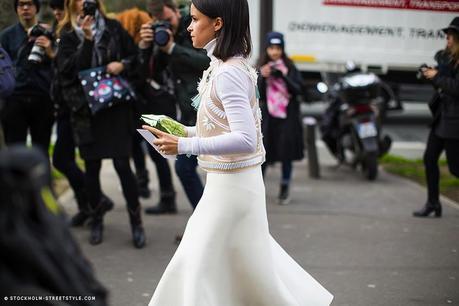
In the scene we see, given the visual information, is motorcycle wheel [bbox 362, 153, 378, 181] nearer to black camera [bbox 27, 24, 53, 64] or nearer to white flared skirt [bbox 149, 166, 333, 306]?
black camera [bbox 27, 24, 53, 64]

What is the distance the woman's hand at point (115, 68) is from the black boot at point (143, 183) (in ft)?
7.41

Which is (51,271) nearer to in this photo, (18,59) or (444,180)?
(18,59)

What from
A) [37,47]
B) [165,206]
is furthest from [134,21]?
[165,206]

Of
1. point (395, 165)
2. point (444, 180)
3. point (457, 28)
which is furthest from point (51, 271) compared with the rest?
point (395, 165)

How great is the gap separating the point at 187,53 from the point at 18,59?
4.47 feet

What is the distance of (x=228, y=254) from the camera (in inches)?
154

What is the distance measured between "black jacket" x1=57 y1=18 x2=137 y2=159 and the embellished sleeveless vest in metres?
2.45

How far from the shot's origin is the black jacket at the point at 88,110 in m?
6.33

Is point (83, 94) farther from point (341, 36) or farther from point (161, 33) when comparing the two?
point (341, 36)

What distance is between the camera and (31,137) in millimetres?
7004

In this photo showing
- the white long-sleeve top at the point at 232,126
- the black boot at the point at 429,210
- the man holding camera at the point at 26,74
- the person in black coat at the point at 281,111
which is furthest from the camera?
the person in black coat at the point at 281,111

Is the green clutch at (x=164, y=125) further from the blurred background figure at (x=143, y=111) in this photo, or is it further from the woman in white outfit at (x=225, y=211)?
the blurred background figure at (x=143, y=111)

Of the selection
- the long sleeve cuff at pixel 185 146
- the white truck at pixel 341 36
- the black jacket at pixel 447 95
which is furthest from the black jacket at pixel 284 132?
the white truck at pixel 341 36

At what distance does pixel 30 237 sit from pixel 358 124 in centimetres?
778
